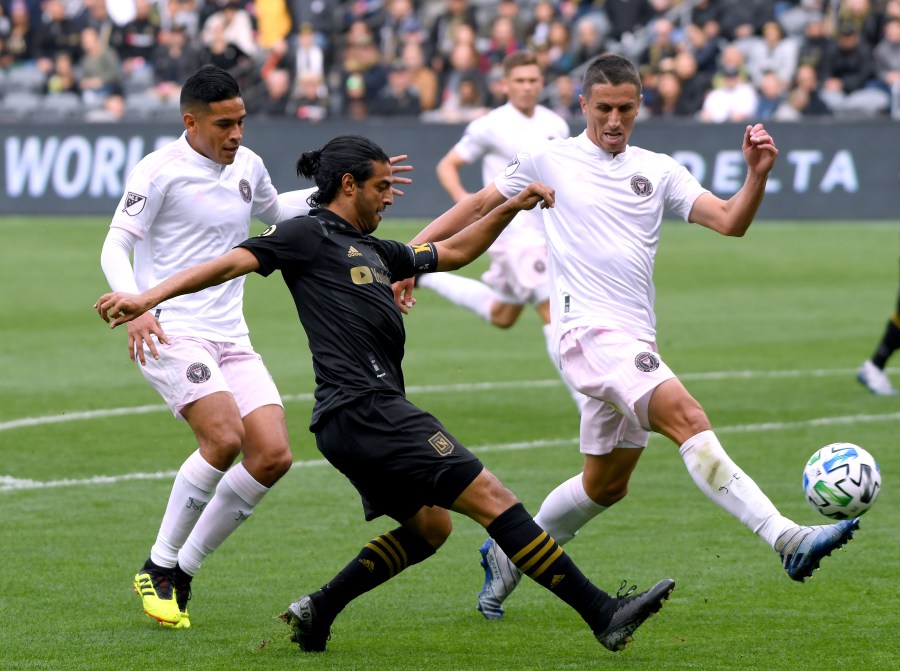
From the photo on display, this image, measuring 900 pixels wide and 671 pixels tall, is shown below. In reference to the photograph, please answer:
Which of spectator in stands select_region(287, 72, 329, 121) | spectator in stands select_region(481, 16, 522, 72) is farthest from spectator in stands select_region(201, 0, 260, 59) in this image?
spectator in stands select_region(481, 16, 522, 72)

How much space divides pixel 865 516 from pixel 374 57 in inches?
747

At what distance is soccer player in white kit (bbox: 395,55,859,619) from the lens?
6.63 meters

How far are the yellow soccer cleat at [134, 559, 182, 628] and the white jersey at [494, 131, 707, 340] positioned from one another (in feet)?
6.74

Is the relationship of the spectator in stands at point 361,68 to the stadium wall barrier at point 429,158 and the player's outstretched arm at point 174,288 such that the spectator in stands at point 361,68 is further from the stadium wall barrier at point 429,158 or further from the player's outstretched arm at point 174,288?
the player's outstretched arm at point 174,288

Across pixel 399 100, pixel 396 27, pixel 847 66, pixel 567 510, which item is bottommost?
pixel 399 100

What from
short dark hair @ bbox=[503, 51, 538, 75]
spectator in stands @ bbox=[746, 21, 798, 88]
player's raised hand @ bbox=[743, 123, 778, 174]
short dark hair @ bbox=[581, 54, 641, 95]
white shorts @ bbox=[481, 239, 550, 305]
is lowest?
spectator in stands @ bbox=[746, 21, 798, 88]

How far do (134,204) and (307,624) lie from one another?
207 cm

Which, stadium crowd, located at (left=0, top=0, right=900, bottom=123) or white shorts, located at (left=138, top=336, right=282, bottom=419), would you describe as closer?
white shorts, located at (left=138, top=336, right=282, bottom=419)

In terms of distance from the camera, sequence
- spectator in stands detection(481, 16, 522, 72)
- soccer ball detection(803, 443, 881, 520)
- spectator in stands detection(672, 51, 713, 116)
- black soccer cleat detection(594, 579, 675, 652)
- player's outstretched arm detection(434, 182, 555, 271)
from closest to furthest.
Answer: black soccer cleat detection(594, 579, 675, 652) < soccer ball detection(803, 443, 881, 520) < player's outstretched arm detection(434, 182, 555, 271) < spectator in stands detection(672, 51, 713, 116) < spectator in stands detection(481, 16, 522, 72)

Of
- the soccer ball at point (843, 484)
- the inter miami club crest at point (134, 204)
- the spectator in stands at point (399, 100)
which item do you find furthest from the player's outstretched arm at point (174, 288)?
the spectator in stands at point (399, 100)

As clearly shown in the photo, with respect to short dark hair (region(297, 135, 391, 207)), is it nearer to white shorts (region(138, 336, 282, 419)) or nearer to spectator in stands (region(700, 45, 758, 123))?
white shorts (region(138, 336, 282, 419))

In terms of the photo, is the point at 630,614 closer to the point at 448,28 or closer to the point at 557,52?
the point at 557,52

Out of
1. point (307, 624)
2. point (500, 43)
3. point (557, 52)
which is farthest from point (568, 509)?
point (500, 43)

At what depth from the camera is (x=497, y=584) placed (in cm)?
691
